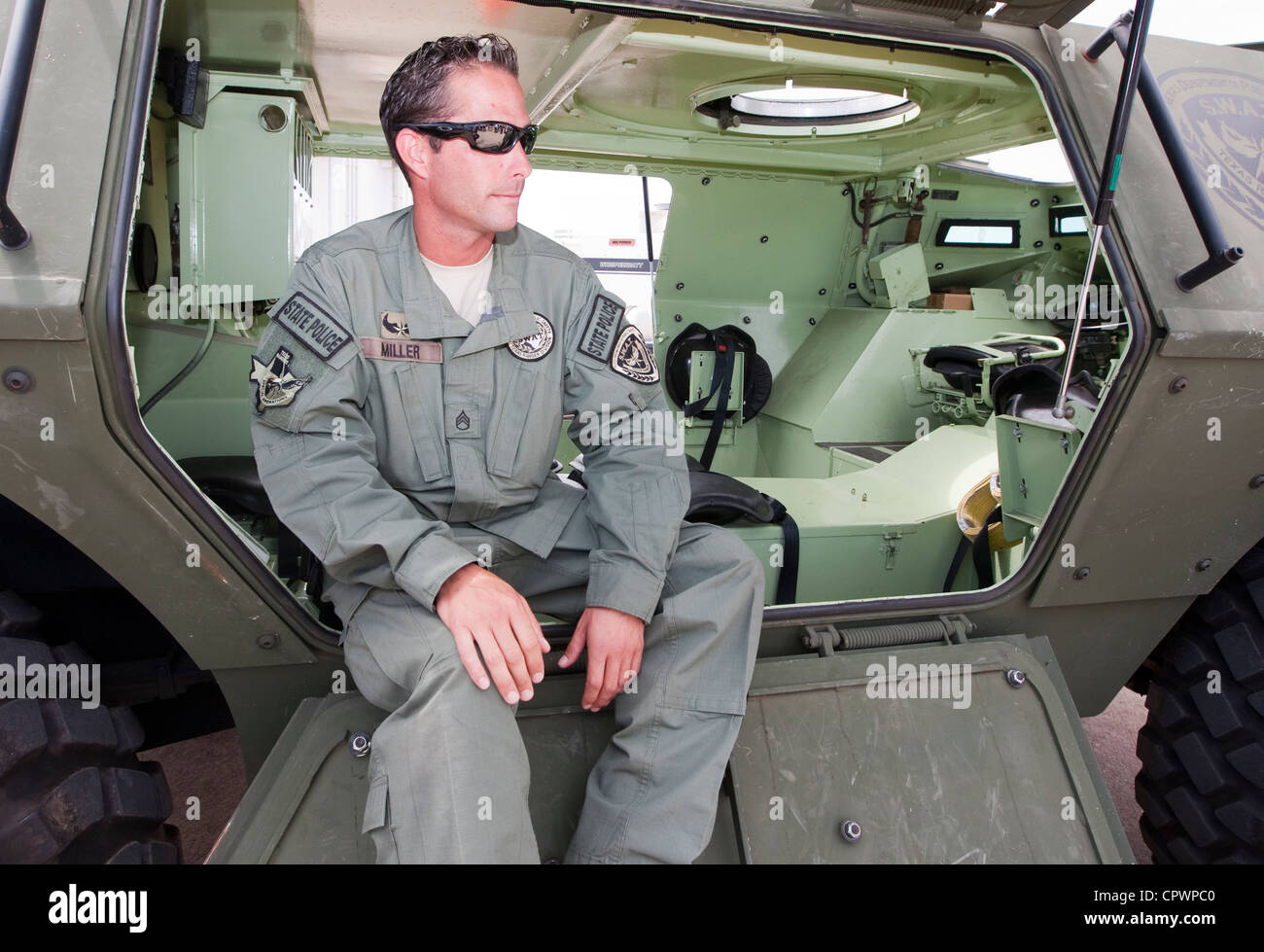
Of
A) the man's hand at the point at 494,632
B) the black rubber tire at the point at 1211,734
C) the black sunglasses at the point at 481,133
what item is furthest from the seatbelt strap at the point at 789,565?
the black sunglasses at the point at 481,133

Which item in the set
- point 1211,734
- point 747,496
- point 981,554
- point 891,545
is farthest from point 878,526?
point 1211,734

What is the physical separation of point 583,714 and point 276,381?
2.56 feet

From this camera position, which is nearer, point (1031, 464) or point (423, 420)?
point (423, 420)

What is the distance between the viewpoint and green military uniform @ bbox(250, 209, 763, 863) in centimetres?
129

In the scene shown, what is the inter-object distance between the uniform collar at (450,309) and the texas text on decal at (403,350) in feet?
0.05

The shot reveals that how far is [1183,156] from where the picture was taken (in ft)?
5.40

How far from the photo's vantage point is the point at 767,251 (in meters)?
3.99

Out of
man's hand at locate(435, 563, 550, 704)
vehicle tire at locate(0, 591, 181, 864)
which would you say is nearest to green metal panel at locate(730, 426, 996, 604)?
man's hand at locate(435, 563, 550, 704)

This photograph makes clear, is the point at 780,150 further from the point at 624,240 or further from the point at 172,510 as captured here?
the point at 172,510

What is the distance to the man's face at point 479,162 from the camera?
1509mm

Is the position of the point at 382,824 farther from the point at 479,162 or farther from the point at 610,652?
the point at 479,162
